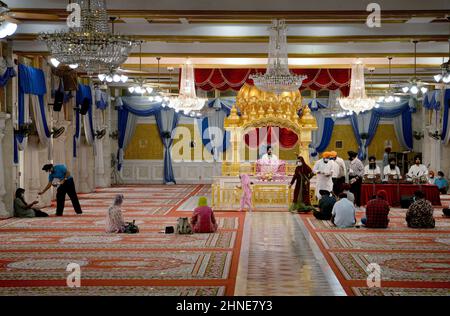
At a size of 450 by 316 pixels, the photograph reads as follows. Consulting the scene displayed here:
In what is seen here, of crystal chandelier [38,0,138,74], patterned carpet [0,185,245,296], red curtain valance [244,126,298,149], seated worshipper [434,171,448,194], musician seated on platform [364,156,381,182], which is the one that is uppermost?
crystal chandelier [38,0,138,74]

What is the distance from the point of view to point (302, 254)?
791cm

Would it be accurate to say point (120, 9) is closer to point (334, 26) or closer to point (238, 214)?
point (334, 26)

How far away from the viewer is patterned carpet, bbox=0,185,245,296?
609cm

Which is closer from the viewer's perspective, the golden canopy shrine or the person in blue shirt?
the person in blue shirt

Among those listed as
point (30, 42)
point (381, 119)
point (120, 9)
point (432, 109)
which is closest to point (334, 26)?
point (120, 9)

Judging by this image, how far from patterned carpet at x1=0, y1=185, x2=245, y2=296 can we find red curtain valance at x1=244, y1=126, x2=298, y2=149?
720 cm

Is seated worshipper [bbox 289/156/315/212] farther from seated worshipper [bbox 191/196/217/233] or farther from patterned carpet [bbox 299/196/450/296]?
seated worshipper [bbox 191/196/217/233]

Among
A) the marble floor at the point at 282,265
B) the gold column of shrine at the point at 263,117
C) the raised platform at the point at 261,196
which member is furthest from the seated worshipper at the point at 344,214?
the gold column of shrine at the point at 263,117

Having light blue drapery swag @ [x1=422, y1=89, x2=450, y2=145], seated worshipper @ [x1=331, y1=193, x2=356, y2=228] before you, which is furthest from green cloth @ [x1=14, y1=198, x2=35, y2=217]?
light blue drapery swag @ [x1=422, y1=89, x2=450, y2=145]

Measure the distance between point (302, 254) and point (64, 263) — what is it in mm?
2604

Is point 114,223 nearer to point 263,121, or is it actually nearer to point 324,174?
point 324,174

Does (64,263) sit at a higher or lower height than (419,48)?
lower

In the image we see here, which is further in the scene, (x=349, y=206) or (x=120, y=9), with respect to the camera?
(x=349, y=206)

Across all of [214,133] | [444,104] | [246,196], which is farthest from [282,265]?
[214,133]
